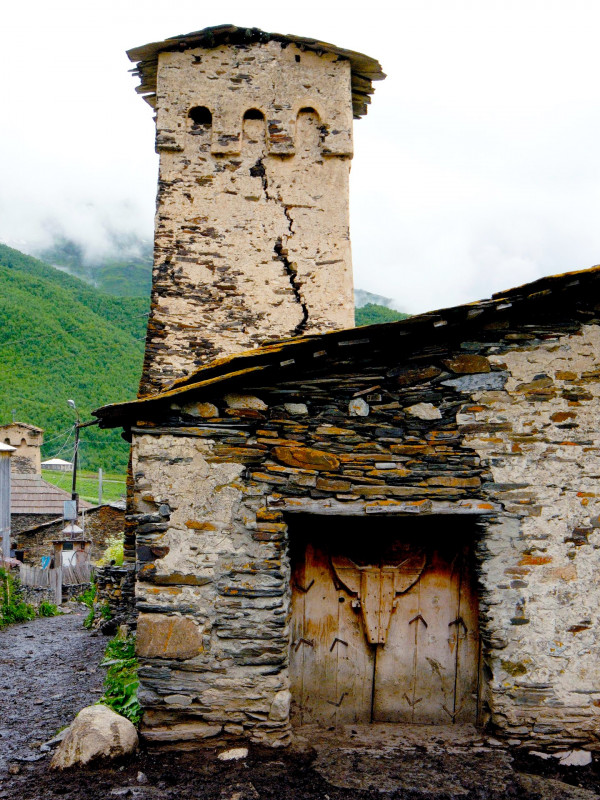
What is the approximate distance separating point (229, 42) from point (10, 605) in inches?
442

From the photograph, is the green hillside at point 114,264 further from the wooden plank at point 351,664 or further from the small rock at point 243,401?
the wooden plank at point 351,664

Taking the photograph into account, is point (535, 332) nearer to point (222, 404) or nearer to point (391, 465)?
point (391, 465)

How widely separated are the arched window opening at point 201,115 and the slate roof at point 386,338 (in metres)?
4.46

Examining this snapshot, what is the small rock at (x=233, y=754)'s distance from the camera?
4434 mm

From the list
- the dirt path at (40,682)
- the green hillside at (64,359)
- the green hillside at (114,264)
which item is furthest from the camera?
the green hillside at (114,264)

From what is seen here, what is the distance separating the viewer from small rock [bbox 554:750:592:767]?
4.55 m

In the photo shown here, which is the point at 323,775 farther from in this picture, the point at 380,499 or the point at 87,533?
the point at 87,533

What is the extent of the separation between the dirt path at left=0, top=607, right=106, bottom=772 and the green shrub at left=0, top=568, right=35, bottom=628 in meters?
0.48

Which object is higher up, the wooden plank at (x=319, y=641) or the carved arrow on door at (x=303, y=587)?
the carved arrow on door at (x=303, y=587)

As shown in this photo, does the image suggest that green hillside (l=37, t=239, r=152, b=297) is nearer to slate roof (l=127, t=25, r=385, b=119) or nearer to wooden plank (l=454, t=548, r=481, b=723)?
slate roof (l=127, t=25, r=385, b=119)

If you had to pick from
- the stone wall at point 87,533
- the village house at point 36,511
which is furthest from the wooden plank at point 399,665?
the stone wall at point 87,533

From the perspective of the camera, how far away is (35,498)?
28.1 m

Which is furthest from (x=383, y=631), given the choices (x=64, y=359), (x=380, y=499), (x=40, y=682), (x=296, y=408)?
(x=64, y=359)

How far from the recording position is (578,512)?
4.82 metres
